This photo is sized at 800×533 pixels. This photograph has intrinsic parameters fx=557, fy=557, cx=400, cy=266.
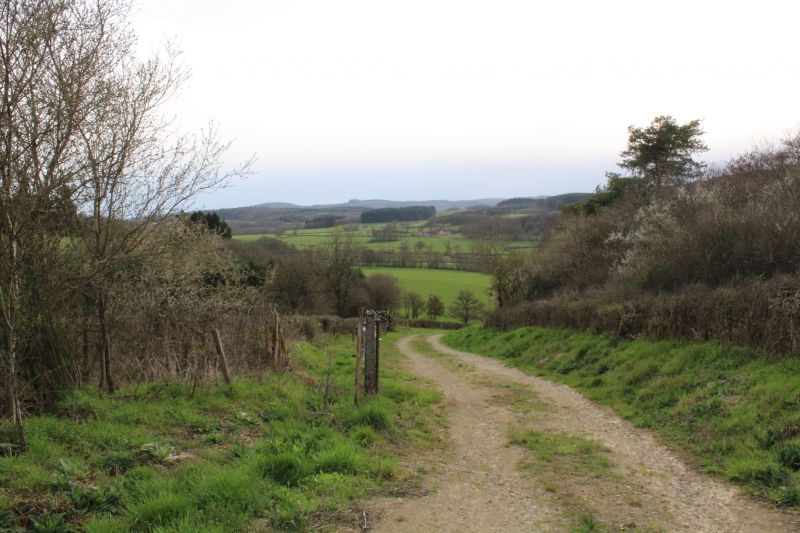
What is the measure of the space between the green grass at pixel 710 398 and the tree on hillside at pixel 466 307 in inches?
1821

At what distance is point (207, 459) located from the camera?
22.0 ft

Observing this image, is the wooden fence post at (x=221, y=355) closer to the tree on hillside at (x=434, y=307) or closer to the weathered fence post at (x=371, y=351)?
the weathered fence post at (x=371, y=351)

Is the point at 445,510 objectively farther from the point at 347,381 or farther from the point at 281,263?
the point at 281,263

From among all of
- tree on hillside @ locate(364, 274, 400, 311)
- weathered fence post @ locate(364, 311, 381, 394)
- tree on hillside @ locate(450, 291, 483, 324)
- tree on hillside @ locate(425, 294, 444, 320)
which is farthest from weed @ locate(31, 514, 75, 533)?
tree on hillside @ locate(425, 294, 444, 320)

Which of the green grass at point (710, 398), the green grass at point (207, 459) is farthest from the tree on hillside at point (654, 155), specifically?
the green grass at point (207, 459)

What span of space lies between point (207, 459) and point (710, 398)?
7917 millimetres

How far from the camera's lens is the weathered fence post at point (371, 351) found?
10.2 m

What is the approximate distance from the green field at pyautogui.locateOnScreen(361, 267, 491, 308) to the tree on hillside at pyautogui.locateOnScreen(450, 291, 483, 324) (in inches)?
43.6

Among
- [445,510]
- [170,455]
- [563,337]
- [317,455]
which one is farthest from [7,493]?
[563,337]

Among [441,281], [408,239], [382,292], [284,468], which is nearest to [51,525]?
[284,468]

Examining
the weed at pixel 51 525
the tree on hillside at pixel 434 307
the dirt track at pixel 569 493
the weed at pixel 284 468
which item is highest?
the weed at pixel 51 525

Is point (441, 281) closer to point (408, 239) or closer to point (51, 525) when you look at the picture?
point (408, 239)

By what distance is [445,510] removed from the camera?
234 inches

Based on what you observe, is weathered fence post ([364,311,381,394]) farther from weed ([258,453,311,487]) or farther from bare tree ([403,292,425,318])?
bare tree ([403,292,425,318])
